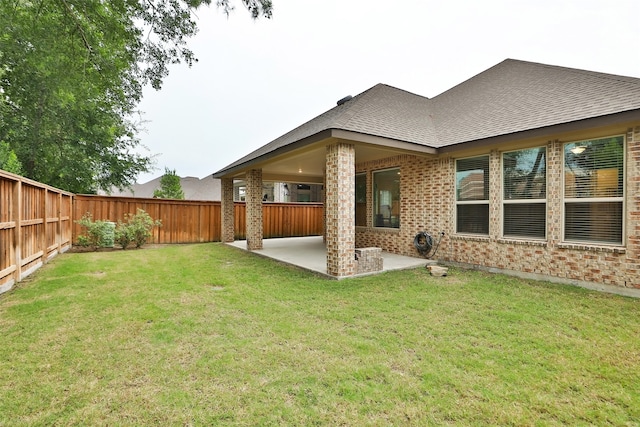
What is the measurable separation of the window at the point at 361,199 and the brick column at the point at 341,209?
3.82 m

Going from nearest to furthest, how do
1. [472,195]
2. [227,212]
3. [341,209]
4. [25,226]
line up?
1. [25,226]
2. [341,209]
3. [472,195]
4. [227,212]

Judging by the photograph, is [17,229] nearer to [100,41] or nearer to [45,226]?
[45,226]

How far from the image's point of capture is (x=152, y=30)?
19.6 feet

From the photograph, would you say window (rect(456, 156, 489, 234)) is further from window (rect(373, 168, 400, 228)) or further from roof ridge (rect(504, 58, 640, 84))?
roof ridge (rect(504, 58, 640, 84))

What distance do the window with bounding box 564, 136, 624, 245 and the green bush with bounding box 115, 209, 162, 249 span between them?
40.2ft

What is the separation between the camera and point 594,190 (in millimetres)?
5059

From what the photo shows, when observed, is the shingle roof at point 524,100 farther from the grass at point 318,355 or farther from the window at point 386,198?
the grass at point 318,355

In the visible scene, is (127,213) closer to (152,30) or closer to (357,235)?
(152,30)

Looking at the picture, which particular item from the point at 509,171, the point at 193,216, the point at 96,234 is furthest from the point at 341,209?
the point at 96,234

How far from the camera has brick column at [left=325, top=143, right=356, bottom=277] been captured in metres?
5.64

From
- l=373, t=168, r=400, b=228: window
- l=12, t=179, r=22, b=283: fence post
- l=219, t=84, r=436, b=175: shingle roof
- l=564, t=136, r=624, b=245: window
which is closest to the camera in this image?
l=564, t=136, r=624, b=245: window

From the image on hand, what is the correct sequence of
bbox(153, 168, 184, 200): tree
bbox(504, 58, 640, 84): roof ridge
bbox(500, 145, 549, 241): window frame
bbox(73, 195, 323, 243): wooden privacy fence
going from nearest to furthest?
bbox(504, 58, 640, 84): roof ridge, bbox(500, 145, 549, 241): window frame, bbox(73, 195, 323, 243): wooden privacy fence, bbox(153, 168, 184, 200): tree

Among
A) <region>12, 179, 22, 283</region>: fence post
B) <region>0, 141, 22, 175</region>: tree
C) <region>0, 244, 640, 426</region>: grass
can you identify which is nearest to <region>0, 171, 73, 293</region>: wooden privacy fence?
<region>12, 179, 22, 283</region>: fence post

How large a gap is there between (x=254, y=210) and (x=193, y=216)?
13.4 feet
